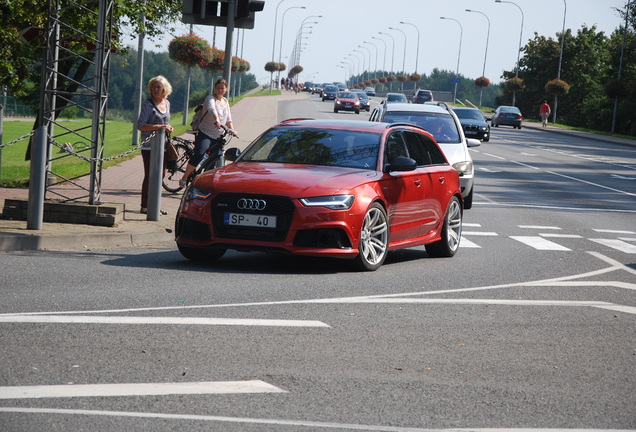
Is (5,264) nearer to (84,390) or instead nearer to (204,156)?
(84,390)

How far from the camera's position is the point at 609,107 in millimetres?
82625

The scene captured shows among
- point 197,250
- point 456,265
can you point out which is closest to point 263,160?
point 197,250

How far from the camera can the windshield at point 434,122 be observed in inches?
743

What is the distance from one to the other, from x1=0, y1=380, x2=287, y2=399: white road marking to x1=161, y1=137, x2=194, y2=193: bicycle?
515 inches

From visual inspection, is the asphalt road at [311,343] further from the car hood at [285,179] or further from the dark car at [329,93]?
the dark car at [329,93]

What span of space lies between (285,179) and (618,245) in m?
6.50

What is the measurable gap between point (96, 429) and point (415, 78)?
138 m

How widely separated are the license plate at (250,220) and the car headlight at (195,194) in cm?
30

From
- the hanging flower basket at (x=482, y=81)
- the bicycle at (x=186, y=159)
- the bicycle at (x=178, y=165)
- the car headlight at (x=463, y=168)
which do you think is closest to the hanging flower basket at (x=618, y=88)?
the hanging flower basket at (x=482, y=81)

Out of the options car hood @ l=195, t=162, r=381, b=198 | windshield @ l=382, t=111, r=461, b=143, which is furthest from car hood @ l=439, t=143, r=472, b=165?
car hood @ l=195, t=162, r=381, b=198

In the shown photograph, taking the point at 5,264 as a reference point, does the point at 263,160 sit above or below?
above

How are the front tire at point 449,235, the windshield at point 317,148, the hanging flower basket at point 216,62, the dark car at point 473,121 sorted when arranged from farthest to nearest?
1. the hanging flower basket at point 216,62
2. the dark car at point 473,121
3. the front tire at point 449,235
4. the windshield at point 317,148

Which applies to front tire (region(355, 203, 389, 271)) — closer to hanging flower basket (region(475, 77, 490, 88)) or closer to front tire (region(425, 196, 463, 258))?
front tire (region(425, 196, 463, 258))

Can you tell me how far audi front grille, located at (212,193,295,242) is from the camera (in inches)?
389
